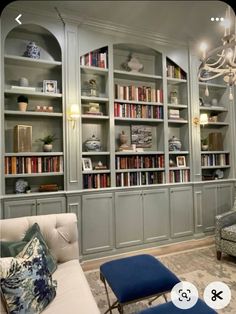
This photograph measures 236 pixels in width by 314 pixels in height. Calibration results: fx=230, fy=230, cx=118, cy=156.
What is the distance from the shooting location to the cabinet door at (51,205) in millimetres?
2652

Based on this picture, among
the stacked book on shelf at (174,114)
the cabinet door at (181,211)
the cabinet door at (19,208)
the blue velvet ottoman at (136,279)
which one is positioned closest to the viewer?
the blue velvet ottoman at (136,279)

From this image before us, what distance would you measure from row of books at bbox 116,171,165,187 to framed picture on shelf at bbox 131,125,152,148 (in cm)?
46

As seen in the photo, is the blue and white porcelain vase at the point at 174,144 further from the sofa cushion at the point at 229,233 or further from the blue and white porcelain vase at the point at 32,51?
the blue and white porcelain vase at the point at 32,51

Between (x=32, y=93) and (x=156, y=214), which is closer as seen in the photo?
(x=32, y=93)

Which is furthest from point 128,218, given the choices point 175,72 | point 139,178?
point 175,72

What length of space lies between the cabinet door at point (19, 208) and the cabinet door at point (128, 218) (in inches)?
41.4

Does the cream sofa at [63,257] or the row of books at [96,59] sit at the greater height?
the row of books at [96,59]

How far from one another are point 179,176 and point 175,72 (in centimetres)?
160

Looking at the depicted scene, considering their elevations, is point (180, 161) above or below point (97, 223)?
above

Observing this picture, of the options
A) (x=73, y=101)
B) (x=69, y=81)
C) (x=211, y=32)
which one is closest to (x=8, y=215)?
(x=73, y=101)

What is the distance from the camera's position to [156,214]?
10.8 feet

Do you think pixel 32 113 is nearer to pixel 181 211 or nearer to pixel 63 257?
pixel 63 257

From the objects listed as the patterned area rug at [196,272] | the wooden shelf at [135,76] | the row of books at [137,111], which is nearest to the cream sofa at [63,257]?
the patterned area rug at [196,272]

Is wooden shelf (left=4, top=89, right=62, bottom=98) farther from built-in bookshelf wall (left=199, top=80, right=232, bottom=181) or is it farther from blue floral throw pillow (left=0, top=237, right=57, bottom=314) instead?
built-in bookshelf wall (left=199, top=80, right=232, bottom=181)
